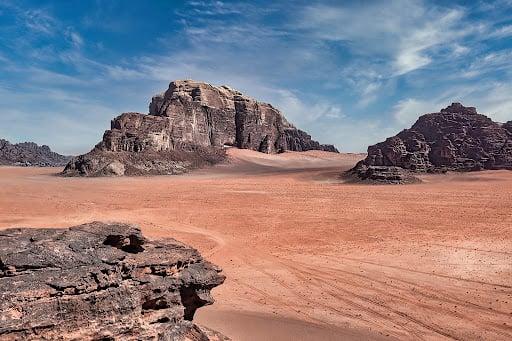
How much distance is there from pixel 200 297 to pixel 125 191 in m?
34.0

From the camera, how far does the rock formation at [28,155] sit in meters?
96.2

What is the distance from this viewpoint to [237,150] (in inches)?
3792

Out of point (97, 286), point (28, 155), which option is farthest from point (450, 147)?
point (28, 155)

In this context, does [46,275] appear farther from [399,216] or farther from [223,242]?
[399,216]

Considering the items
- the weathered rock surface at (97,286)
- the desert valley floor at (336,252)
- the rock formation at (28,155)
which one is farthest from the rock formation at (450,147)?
the rock formation at (28,155)

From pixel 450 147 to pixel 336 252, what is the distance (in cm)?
5156

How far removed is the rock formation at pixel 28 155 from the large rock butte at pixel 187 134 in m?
32.1

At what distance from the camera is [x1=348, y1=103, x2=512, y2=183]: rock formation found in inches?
2319

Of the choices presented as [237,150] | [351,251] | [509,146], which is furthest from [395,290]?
[237,150]

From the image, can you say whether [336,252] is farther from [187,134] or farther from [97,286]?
[187,134]

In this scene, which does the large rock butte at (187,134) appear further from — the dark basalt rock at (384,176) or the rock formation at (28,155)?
the rock formation at (28,155)

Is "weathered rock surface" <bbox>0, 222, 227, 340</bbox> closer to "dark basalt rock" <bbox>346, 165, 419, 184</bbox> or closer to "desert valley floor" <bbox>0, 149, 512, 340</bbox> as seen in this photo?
"desert valley floor" <bbox>0, 149, 512, 340</bbox>

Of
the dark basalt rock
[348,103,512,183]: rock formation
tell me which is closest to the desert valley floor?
the dark basalt rock

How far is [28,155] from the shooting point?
103 meters
